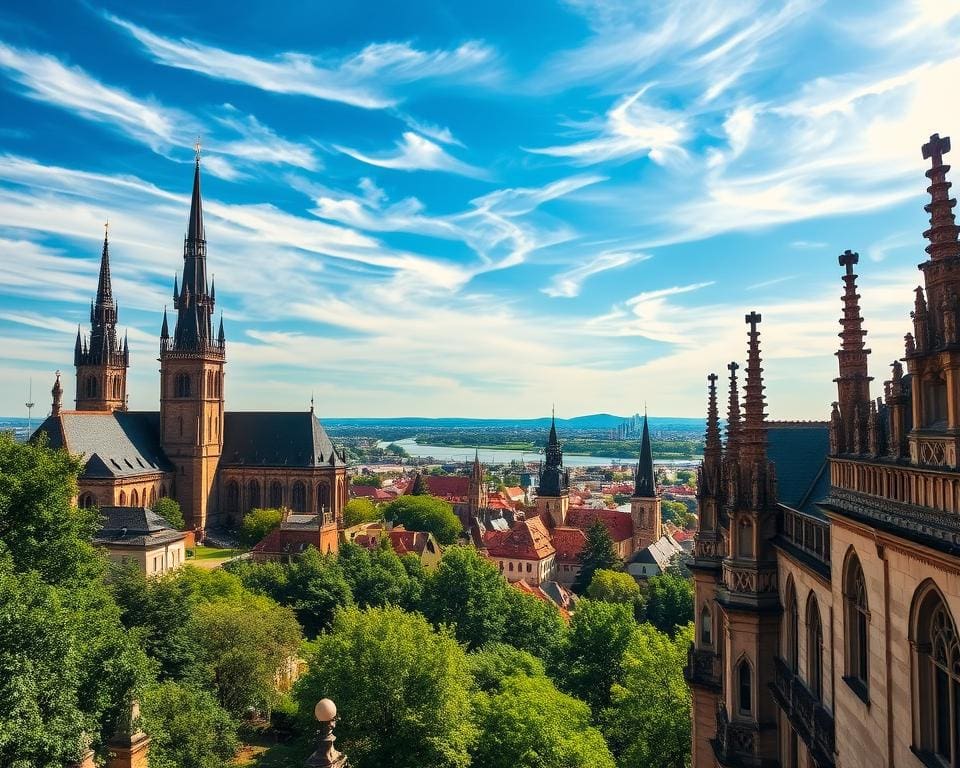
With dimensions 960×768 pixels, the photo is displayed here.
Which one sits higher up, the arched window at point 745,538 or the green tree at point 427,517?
the arched window at point 745,538

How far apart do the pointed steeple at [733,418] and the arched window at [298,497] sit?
257ft

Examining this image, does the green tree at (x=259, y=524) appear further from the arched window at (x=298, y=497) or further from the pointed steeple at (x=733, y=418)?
the pointed steeple at (x=733, y=418)

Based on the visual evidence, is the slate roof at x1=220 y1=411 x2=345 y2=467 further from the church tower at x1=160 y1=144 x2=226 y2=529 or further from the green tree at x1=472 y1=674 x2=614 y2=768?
the green tree at x1=472 y1=674 x2=614 y2=768

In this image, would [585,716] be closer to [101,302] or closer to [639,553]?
[639,553]

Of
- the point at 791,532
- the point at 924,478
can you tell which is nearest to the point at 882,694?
the point at 924,478

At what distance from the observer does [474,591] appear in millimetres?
51062

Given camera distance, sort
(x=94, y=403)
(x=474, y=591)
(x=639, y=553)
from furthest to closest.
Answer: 1. (x=94, y=403)
2. (x=639, y=553)
3. (x=474, y=591)

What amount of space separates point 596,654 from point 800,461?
2916cm

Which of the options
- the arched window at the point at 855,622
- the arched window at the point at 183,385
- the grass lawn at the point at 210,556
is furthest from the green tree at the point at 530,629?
the arched window at the point at 183,385

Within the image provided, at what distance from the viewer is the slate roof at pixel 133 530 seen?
188 ft

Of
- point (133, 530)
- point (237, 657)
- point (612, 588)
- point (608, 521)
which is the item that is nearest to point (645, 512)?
point (608, 521)

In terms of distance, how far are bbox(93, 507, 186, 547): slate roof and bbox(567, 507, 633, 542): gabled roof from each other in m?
57.6

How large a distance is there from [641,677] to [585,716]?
314 centimetres

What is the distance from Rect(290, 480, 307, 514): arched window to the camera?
93.7 m
